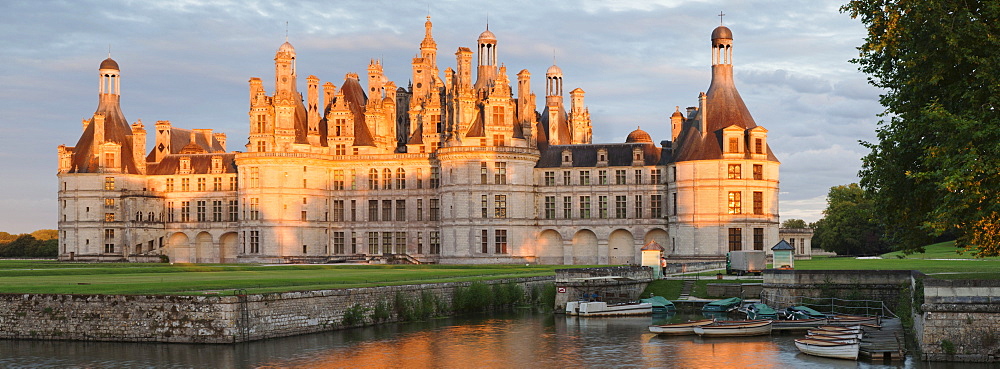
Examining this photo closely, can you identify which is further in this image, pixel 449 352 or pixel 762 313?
pixel 762 313

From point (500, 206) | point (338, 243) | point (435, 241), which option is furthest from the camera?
point (338, 243)

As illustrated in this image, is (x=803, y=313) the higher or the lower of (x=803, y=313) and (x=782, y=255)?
the lower

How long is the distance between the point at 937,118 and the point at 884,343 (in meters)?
7.53

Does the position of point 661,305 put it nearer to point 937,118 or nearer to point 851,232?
point 937,118

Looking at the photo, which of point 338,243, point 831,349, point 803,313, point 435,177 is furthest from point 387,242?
point 831,349

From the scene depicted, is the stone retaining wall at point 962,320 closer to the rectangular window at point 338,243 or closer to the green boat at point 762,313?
the green boat at point 762,313

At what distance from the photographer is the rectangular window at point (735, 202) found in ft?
240

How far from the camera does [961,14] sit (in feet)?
99.0

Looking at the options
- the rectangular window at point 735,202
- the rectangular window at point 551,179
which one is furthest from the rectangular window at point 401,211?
the rectangular window at point 735,202

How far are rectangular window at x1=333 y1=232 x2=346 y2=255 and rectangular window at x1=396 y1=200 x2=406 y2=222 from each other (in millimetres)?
5032

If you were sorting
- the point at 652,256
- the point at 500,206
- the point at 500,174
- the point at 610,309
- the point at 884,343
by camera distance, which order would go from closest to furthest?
1. the point at 884,343
2. the point at 610,309
3. the point at 652,256
4. the point at 500,174
5. the point at 500,206

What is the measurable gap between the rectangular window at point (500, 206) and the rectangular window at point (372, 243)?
1201 cm

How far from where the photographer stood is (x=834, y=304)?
43219mm

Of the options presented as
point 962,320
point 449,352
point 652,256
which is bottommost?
point 449,352
